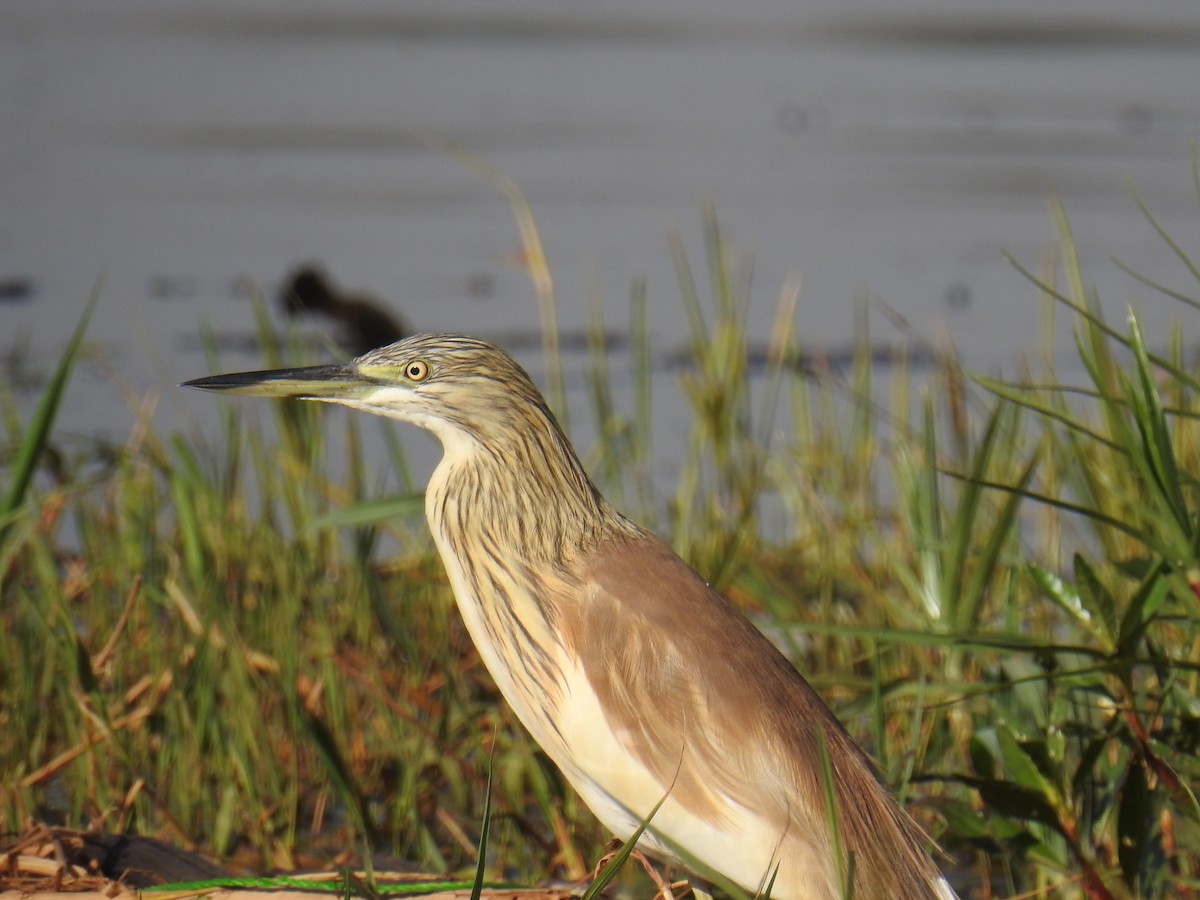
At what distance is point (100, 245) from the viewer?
9336mm

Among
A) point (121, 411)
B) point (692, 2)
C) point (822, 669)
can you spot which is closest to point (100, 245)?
point (121, 411)

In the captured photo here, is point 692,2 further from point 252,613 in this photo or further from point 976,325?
point 252,613

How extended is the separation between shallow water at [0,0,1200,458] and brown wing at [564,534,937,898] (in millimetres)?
2472

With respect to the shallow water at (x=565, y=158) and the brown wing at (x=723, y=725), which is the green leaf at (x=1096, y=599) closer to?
the brown wing at (x=723, y=725)

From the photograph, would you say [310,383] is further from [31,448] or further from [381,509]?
[31,448]

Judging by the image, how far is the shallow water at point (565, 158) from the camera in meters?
8.63

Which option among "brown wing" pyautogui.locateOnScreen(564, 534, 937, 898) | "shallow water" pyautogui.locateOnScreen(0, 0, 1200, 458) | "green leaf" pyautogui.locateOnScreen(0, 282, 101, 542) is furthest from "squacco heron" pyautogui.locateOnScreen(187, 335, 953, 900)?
"shallow water" pyautogui.locateOnScreen(0, 0, 1200, 458)

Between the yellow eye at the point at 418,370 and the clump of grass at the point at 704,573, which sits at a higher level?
the yellow eye at the point at 418,370

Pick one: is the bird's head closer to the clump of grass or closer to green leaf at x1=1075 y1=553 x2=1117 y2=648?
the clump of grass

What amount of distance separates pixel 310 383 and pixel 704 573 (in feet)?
5.15

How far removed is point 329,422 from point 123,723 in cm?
341

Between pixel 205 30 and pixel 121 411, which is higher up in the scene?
pixel 205 30

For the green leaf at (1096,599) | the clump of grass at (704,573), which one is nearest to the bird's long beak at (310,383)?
the clump of grass at (704,573)

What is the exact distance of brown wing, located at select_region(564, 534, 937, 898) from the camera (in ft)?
9.27
